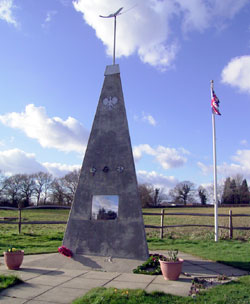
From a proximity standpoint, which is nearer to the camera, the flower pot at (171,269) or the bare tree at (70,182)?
the flower pot at (171,269)

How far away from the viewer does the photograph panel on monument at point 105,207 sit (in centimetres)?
806

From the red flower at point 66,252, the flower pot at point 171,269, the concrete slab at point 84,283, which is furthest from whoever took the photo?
the red flower at point 66,252

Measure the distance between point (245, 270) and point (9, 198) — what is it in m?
54.9

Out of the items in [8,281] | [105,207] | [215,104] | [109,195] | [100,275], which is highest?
[215,104]

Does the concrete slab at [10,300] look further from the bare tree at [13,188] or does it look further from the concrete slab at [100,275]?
the bare tree at [13,188]

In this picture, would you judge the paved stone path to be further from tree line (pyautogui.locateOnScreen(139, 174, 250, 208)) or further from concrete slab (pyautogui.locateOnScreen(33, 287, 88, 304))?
tree line (pyautogui.locateOnScreen(139, 174, 250, 208))

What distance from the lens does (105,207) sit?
26.8ft

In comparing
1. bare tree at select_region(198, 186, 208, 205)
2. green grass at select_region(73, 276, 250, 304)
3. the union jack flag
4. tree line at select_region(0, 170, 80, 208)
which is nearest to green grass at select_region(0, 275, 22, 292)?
green grass at select_region(73, 276, 250, 304)

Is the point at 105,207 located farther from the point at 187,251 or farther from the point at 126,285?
the point at 187,251

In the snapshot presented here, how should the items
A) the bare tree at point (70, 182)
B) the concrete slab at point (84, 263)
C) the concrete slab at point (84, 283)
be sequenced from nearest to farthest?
the concrete slab at point (84, 283) < the concrete slab at point (84, 263) < the bare tree at point (70, 182)

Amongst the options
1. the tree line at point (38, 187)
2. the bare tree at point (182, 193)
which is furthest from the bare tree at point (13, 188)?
the bare tree at point (182, 193)

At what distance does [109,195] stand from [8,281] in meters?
3.47

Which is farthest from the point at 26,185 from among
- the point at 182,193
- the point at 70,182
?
the point at 182,193

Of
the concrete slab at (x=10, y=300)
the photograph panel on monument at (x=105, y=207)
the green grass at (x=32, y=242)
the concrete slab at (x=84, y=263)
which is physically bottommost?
the green grass at (x=32, y=242)
